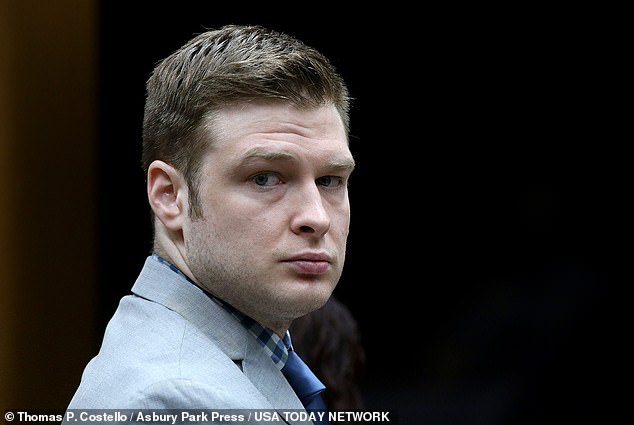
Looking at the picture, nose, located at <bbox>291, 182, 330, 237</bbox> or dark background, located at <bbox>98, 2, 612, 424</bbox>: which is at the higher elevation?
nose, located at <bbox>291, 182, 330, 237</bbox>

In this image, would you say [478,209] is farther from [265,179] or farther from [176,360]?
[176,360]

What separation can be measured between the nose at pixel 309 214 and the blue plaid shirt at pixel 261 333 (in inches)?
9.2

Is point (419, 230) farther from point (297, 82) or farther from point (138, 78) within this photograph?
point (297, 82)

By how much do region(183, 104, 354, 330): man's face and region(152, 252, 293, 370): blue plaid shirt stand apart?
2cm

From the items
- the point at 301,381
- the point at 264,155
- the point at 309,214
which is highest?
the point at 264,155

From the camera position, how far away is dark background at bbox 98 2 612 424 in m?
4.71

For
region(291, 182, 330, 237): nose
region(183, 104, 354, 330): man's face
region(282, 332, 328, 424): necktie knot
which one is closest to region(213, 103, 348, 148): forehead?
region(183, 104, 354, 330): man's face

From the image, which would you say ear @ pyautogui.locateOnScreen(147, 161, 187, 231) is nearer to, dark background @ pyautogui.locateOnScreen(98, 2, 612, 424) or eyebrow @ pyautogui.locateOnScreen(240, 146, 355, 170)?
eyebrow @ pyautogui.locateOnScreen(240, 146, 355, 170)

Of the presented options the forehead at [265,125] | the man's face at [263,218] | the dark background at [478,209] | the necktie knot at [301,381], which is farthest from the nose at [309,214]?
the dark background at [478,209]

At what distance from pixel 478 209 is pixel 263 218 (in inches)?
112

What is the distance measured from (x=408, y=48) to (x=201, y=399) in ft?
10.4

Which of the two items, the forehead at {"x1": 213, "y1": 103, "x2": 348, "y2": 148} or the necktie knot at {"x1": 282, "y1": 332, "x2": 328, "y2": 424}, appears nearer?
the forehead at {"x1": 213, "y1": 103, "x2": 348, "y2": 148}

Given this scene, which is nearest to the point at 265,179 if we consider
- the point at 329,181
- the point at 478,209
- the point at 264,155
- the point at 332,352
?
the point at 264,155

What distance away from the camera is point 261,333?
7.19 feet
